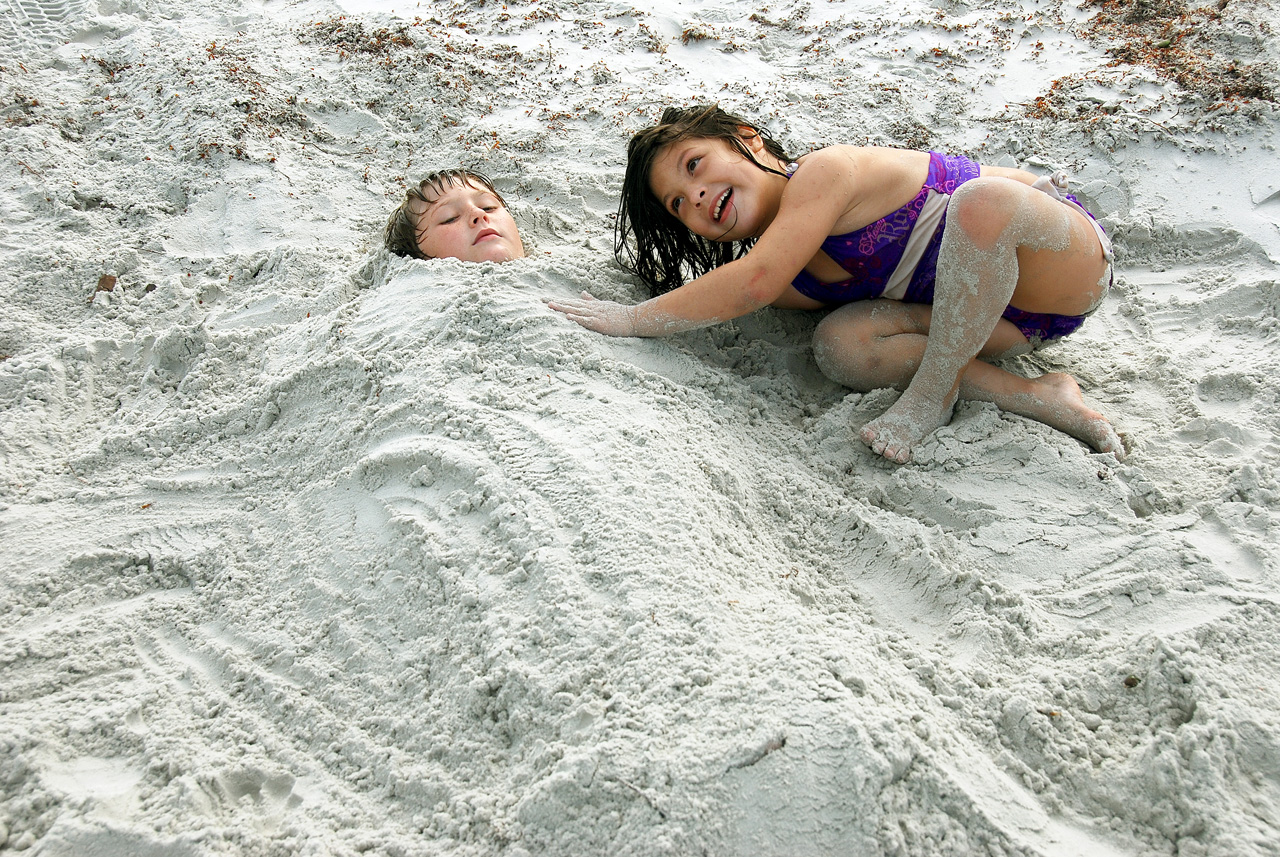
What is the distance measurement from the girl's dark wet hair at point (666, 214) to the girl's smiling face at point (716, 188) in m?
0.04

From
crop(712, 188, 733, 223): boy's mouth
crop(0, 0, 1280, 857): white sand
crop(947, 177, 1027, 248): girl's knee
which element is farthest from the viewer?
crop(712, 188, 733, 223): boy's mouth

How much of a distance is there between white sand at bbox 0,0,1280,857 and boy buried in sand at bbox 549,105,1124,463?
0.39 ft

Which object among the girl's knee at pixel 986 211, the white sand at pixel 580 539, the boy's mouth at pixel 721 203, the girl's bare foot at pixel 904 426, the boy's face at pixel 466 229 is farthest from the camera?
the boy's face at pixel 466 229

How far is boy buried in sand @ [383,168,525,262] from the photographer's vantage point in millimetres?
2852

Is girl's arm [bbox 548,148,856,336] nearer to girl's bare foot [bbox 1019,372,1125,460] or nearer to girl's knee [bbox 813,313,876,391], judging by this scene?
girl's knee [bbox 813,313,876,391]

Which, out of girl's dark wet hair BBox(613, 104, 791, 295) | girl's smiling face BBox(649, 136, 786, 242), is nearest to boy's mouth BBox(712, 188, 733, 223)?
girl's smiling face BBox(649, 136, 786, 242)

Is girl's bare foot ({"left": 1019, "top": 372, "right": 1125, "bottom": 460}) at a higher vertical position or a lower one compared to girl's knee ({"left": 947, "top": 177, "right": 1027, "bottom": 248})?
lower

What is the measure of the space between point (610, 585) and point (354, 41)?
13.7 feet

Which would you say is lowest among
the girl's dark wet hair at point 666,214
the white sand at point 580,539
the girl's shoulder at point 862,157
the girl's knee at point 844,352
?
the white sand at point 580,539

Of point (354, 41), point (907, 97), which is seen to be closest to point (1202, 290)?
point (907, 97)

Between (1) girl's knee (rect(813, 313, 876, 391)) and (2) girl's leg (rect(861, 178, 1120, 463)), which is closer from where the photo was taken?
(2) girl's leg (rect(861, 178, 1120, 463))

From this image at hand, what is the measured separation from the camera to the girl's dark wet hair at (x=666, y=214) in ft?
8.11

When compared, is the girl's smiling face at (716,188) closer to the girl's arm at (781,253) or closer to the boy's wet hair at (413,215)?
the girl's arm at (781,253)

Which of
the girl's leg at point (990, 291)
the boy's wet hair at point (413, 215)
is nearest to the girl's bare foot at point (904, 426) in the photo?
the girl's leg at point (990, 291)
